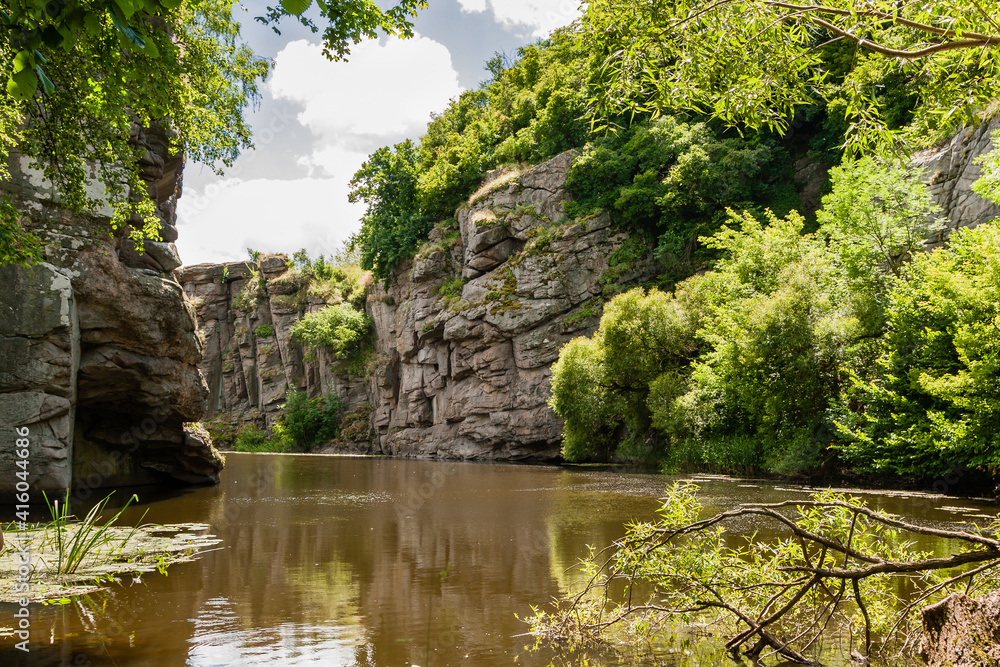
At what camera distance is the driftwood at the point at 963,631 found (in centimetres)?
352

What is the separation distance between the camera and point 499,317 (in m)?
37.7

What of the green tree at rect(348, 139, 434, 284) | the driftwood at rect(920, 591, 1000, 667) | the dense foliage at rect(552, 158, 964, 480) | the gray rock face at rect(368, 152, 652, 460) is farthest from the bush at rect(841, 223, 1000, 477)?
the green tree at rect(348, 139, 434, 284)

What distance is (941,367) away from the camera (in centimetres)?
1564

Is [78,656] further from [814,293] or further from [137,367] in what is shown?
[814,293]

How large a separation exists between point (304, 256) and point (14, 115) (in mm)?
55801

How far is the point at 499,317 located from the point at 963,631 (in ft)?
112

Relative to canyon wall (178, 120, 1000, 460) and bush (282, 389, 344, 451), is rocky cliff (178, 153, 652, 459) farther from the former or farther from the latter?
bush (282, 389, 344, 451)

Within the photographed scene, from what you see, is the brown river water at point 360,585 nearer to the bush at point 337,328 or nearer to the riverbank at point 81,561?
the riverbank at point 81,561

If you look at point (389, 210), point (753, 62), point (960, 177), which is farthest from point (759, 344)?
point (389, 210)

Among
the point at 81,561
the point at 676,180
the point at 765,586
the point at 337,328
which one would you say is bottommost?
the point at 81,561

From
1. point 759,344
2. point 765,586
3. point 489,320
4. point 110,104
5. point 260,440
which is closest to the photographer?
point 765,586

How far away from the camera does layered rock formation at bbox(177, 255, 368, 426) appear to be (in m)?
57.7

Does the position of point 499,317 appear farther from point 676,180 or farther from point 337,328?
point 337,328

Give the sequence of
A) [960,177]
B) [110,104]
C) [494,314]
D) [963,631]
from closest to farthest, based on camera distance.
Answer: [963,631] → [110,104] → [960,177] → [494,314]
